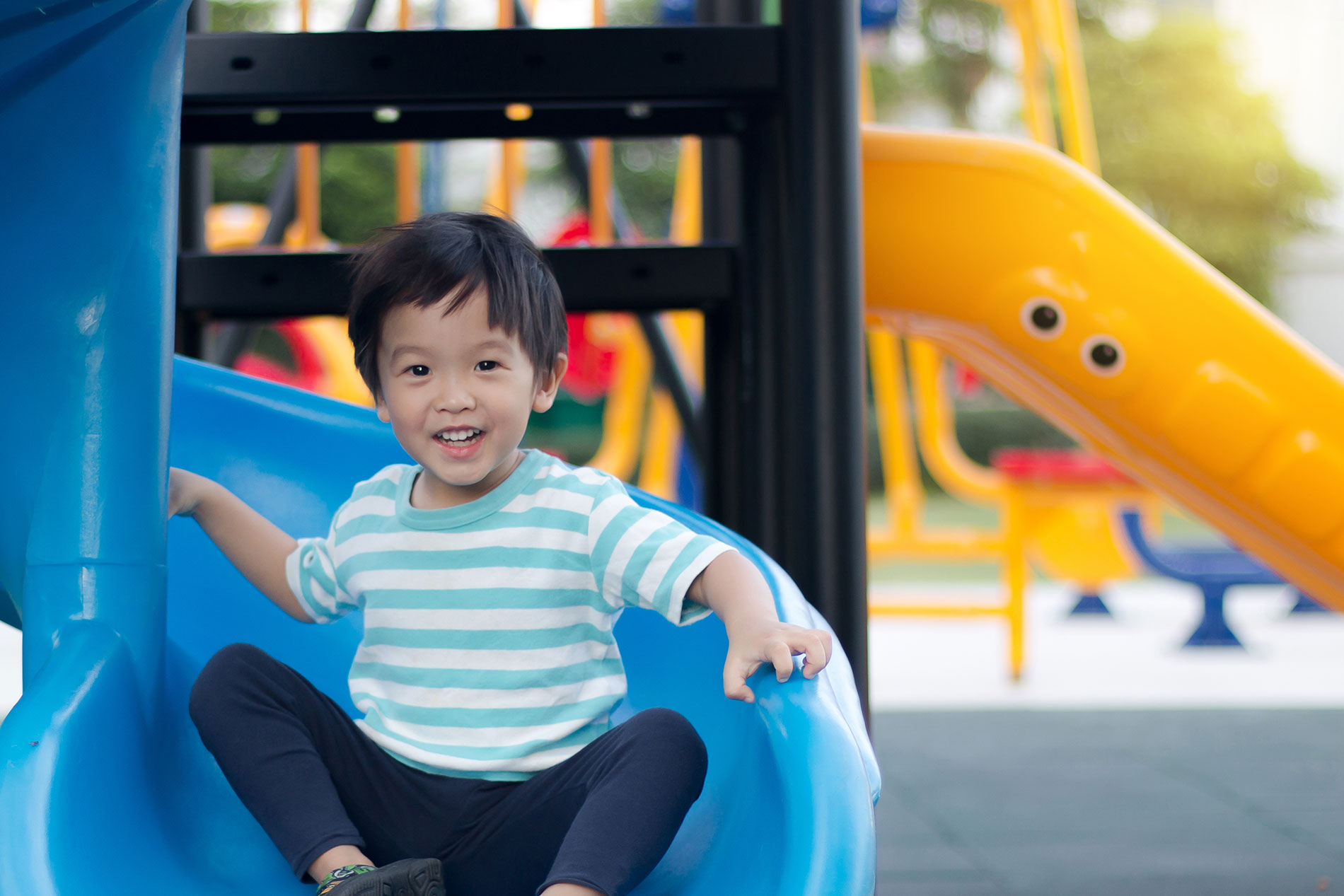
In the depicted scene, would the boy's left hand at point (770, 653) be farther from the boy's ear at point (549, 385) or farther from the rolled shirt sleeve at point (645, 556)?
the boy's ear at point (549, 385)

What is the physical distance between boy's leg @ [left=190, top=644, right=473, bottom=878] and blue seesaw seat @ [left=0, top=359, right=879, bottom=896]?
2.2 inches

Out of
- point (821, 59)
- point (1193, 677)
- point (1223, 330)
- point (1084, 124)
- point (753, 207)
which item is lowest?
point (1193, 677)

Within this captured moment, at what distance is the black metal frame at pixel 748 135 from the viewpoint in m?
1.18

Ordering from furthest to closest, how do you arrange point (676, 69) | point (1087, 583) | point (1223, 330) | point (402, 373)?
1. point (1087, 583)
2. point (1223, 330)
3. point (676, 69)
4. point (402, 373)

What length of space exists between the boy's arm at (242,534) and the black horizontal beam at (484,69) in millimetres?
461

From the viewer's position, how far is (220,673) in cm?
86

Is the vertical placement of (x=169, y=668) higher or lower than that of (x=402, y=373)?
lower

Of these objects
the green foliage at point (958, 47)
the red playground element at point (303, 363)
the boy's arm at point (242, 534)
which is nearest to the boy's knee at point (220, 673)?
the boy's arm at point (242, 534)

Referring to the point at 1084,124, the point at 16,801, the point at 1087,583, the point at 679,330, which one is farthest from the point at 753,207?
the point at 1087,583

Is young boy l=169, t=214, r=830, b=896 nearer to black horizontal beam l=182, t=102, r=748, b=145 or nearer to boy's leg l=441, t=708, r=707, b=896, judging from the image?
boy's leg l=441, t=708, r=707, b=896

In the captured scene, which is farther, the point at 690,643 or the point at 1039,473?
the point at 1039,473

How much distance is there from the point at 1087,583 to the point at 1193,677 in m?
1.14

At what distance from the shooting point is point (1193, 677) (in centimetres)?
307

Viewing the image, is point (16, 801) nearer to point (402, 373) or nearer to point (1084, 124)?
point (402, 373)
